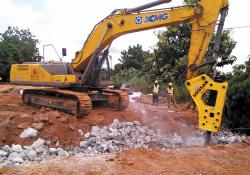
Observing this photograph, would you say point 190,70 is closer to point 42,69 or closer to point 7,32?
point 42,69

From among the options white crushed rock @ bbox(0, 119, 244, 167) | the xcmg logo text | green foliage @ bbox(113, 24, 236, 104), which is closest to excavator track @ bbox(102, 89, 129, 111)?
white crushed rock @ bbox(0, 119, 244, 167)

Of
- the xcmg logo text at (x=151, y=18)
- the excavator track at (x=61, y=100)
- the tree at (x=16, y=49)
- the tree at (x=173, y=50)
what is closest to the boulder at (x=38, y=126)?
the excavator track at (x=61, y=100)

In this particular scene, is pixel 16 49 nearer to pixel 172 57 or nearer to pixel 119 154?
pixel 172 57

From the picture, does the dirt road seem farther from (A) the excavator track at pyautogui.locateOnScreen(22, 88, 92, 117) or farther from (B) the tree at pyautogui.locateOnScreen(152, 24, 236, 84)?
(B) the tree at pyautogui.locateOnScreen(152, 24, 236, 84)

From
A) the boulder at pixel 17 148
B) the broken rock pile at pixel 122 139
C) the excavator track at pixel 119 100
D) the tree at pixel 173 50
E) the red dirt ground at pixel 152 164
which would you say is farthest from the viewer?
the tree at pixel 173 50

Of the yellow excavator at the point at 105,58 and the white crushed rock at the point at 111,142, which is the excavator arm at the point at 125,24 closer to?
the yellow excavator at the point at 105,58

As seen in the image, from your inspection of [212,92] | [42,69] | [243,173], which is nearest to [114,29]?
[42,69]

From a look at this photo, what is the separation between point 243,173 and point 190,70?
3.52m

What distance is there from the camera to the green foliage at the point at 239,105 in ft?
40.0

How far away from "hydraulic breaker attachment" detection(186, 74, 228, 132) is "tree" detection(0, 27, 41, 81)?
→ 28.0 meters

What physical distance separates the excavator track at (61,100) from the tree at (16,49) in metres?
21.9

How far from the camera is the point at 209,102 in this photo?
30.2 ft

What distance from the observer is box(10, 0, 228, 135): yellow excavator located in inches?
368

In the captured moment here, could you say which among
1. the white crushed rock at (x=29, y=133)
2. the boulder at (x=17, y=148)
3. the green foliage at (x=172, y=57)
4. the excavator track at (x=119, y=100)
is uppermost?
the green foliage at (x=172, y=57)
